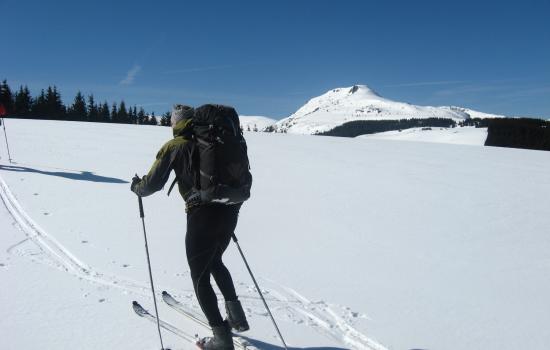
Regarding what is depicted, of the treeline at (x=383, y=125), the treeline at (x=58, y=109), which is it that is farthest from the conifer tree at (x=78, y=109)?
the treeline at (x=383, y=125)

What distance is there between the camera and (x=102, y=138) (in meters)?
21.1

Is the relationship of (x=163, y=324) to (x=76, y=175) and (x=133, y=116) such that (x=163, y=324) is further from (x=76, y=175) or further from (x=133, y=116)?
(x=133, y=116)

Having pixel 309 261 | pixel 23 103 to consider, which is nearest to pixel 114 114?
pixel 23 103

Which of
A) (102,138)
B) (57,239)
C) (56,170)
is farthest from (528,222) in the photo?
(102,138)

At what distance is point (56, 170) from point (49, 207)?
4258 mm

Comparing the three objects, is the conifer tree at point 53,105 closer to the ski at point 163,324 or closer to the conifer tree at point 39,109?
the conifer tree at point 39,109

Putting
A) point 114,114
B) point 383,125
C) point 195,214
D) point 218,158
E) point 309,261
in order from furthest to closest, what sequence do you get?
1. point 383,125
2. point 114,114
3. point 309,261
4. point 195,214
5. point 218,158

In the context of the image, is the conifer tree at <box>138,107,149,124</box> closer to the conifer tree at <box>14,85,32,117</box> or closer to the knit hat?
the conifer tree at <box>14,85,32,117</box>

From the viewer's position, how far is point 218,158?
3000 mm

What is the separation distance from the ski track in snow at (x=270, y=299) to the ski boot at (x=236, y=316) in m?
0.22

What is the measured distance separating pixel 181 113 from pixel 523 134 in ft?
164

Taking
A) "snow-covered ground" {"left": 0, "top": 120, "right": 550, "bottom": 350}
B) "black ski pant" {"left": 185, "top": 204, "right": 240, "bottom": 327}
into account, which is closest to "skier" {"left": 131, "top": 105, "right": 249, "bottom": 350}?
"black ski pant" {"left": 185, "top": 204, "right": 240, "bottom": 327}

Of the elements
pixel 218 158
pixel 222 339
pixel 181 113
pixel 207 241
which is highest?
pixel 181 113

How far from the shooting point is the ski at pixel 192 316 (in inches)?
140
